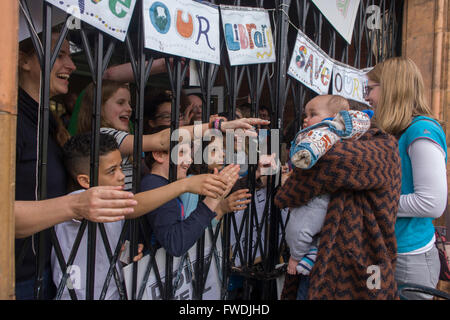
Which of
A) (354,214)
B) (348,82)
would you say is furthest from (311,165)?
(348,82)

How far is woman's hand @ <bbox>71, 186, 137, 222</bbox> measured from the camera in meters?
1.18

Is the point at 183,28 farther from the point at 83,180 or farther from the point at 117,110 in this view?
the point at 83,180

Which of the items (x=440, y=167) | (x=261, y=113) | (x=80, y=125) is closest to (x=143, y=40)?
(x=80, y=125)

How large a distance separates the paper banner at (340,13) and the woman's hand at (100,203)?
7.68 feet

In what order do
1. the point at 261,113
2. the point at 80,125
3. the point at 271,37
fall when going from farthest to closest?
the point at 261,113 → the point at 271,37 → the point at 80,125

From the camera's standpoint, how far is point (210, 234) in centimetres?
212

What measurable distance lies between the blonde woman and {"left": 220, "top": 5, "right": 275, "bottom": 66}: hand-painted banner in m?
0.75

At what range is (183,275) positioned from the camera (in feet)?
6.46

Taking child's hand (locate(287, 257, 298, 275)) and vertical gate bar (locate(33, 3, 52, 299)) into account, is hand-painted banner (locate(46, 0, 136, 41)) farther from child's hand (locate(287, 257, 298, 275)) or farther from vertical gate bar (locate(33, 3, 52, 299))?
child's hand (locate(287, 257, 298, 275))

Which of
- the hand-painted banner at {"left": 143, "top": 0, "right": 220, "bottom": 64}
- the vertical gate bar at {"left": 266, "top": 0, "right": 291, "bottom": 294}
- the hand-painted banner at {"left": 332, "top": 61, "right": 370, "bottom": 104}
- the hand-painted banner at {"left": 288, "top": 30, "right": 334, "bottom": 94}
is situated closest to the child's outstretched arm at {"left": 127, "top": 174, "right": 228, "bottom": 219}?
the hand-painted banner at {"left": 143, "top": 0, "right": 220, "bottom": 64}

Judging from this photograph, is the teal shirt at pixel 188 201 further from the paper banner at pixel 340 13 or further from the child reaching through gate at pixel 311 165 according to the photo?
the paper banner at pixel 340 13

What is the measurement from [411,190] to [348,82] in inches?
68.0
